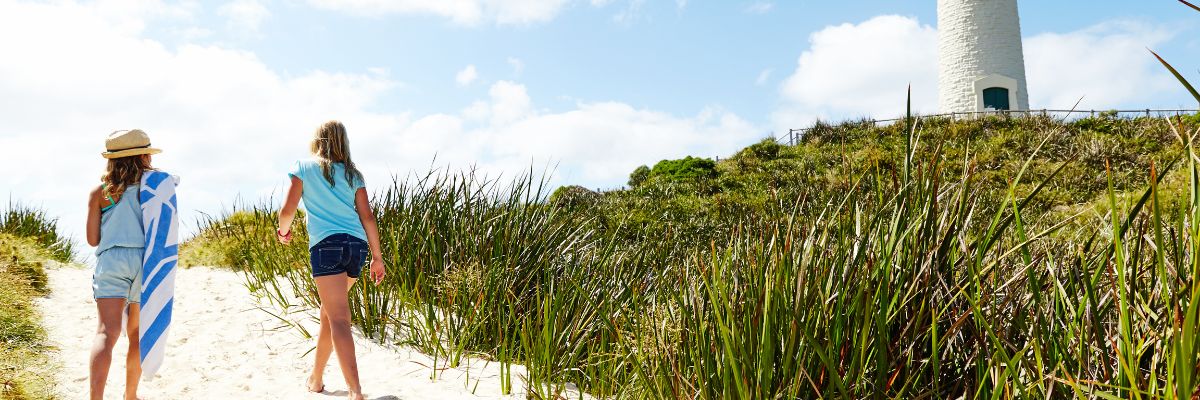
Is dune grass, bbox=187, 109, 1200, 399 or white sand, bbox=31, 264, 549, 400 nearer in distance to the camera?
dune grass, bbox=187, 109, 1200, 399

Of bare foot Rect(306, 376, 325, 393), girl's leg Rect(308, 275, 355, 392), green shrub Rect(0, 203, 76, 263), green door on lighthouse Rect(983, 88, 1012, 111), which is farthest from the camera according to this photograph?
green door on lighthouse Rect(983, 88, 1012, 111)

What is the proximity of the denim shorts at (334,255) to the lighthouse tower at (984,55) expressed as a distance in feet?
88.1

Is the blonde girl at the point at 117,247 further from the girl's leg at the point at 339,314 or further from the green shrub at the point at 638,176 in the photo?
the green shrub at the point at 638,176

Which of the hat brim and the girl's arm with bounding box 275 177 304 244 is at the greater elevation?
the hat brim

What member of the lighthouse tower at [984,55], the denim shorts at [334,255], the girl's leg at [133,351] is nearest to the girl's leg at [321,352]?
the denim shorts at [334,255]

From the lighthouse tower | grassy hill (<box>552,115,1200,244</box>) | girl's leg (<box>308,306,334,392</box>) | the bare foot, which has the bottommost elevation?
the bare foot

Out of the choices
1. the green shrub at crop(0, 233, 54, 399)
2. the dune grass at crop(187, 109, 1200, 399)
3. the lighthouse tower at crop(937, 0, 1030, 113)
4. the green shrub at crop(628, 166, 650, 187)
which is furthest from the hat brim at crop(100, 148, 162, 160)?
the lighthouse tower at crop(937, 0, 1030, 113)

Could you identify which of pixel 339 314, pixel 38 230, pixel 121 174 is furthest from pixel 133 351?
pixel 38 230

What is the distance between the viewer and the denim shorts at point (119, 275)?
3865 millimetres

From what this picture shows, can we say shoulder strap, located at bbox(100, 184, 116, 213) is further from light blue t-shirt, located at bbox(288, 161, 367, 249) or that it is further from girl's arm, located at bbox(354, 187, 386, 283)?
girl's arm, located at bbox(354, 187, 386, 283)

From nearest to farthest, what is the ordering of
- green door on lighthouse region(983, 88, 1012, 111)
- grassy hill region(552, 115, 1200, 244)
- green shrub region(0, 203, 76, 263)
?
green shrub region(0, 203, 76, 263), grassy hill region(552, 115, 1200, 244), green door on lighthouse region(983, 88, 1012, 111)

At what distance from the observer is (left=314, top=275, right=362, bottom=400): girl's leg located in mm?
3902

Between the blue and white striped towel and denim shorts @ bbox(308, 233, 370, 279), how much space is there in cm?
77

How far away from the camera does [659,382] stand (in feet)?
10.4
